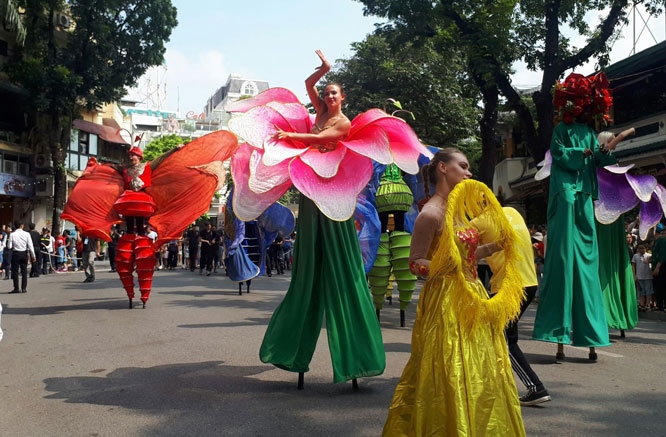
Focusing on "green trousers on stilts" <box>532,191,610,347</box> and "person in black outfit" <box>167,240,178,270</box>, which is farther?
"person in black outfit" <box>167,240,178,270</box>

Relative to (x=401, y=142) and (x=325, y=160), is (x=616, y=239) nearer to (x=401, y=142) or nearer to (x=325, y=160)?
(x=401, y=142)

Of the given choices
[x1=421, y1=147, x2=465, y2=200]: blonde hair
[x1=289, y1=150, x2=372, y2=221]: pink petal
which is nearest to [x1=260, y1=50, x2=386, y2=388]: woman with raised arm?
[x1=289, y1=150, x2=372, y2=221]: pink petal

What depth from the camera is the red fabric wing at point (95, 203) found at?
32.6 feet

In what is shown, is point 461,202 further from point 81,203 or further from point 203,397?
point 81,203

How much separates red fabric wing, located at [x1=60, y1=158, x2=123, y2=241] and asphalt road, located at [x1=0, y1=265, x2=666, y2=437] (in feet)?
4.89

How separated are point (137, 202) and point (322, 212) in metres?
5.91

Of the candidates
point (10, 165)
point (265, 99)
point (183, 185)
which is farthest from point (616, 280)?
point (10, 165)

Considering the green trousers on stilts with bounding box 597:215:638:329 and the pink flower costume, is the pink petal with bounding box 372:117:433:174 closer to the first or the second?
the pink flower costume

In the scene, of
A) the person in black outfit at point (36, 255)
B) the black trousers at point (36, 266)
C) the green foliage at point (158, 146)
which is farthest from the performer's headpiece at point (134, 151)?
the green foliage at point (158, 146)

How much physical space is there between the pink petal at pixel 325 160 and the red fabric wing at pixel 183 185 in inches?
124

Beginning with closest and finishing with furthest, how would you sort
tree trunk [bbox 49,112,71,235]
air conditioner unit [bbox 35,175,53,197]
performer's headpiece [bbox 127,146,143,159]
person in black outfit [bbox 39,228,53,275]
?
1. performer's headpiece [bbox 127,146,143,159]
2. person in black outfit [bbox 39,228,53,275]
3. tree trunk [bbox 49,112,71,235]
4. air conditioner unit [bbox 35,175,53,197]

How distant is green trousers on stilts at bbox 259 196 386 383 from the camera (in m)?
4.72

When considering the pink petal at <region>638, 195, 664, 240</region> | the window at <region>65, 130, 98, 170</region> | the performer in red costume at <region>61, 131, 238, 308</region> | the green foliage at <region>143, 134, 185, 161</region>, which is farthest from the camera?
the green foliage at <region>143, 134, 185, 161</region>

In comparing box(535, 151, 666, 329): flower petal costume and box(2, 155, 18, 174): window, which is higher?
box(2, 155, 18, 174): window
